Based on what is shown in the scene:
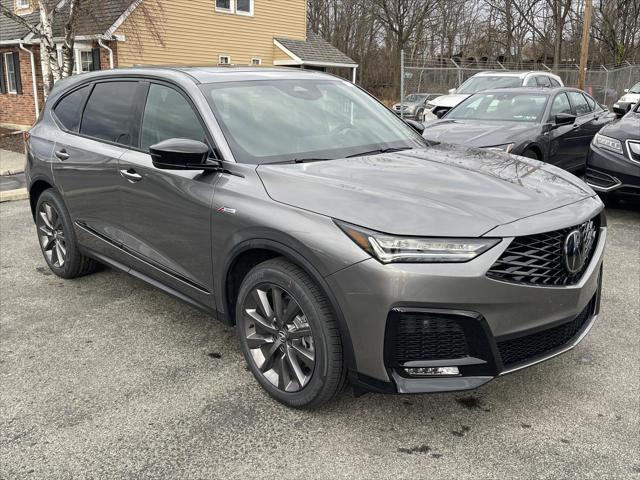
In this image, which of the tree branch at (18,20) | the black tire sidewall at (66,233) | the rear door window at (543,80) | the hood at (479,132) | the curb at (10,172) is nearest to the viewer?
the black tire sidewall at (66,233)

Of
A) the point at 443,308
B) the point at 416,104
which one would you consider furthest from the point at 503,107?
the point at 416,104

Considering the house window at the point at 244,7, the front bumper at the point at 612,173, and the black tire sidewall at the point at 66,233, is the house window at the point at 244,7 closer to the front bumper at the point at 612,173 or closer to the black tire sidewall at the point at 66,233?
the front bumper at the point at 612,173

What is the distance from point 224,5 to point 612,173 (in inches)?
689

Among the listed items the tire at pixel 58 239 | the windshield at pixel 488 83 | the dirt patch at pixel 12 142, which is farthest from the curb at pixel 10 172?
the windshield at pixel 488 83

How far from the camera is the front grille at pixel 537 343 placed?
2590 mm

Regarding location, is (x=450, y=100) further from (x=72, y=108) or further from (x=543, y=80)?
(x=72, y=108)

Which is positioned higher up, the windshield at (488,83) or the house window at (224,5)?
the house window at (224,5)

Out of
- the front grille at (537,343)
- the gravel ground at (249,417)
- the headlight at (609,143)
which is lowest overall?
the gravel ground at (249,417)

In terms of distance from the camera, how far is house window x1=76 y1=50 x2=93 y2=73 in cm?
1792

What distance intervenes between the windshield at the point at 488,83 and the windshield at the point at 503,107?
17.2 feet

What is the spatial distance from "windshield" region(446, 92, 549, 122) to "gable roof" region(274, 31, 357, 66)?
14.7m

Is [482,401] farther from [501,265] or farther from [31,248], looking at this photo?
[31,248]

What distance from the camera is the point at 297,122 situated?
3.54 metres

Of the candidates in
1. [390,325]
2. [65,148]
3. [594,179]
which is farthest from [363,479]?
[594,179]
